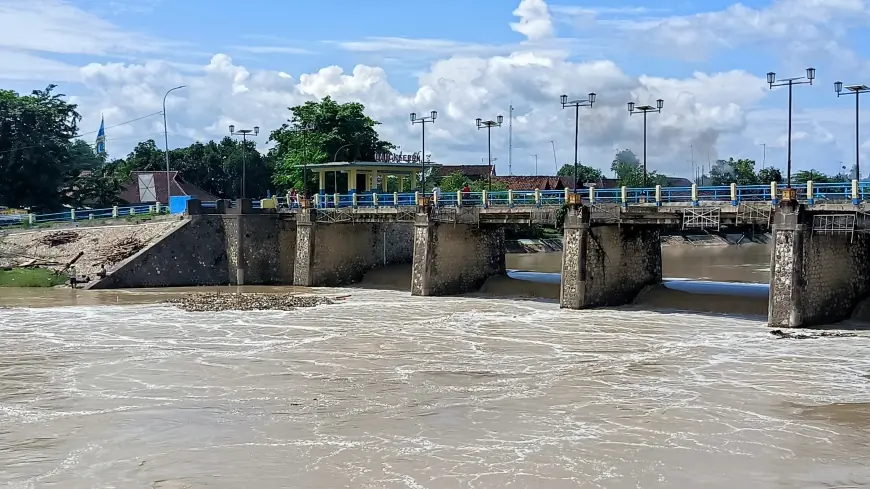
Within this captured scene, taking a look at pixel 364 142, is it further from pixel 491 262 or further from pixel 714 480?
pixel 714 480

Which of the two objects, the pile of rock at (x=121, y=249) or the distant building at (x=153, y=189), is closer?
the pile of rock at (x=121, y=249)

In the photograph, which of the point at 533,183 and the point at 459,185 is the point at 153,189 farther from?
the point at 533,183

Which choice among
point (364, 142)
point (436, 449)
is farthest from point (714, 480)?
point (364, 142)

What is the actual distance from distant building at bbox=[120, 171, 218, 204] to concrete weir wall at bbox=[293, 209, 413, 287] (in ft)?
110

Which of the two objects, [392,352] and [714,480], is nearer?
[714,480]

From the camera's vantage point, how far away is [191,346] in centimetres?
3191

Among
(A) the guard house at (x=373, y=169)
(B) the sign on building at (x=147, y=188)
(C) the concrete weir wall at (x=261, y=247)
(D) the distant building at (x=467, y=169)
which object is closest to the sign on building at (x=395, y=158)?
(A) the guard house at (x=373, y=169)

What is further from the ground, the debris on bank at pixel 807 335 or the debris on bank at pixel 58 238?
the debris on bank at pixel 58 238

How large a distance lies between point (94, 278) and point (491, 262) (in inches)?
852

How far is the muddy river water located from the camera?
56.5ft

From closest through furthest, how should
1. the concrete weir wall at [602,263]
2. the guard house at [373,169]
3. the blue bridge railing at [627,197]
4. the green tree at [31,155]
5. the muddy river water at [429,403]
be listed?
the muddy river water at [429,403] → the blue bridge railing at [627,197] → the concrete weir wall at [602,263] → the guard house at [373,169] → the green tree at [31,155]

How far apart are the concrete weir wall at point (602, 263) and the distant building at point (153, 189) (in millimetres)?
51785

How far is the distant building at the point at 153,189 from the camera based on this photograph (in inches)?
3442

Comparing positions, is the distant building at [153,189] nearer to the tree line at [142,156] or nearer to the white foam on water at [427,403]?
the tree line at [142,156]
